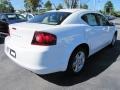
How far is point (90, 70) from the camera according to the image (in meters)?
5.09

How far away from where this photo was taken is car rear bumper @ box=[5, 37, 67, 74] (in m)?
3.76

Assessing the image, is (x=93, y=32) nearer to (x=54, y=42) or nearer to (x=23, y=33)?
(x=54, y=42)

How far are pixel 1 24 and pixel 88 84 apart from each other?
634 cm

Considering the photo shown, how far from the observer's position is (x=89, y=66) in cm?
Answer: 543

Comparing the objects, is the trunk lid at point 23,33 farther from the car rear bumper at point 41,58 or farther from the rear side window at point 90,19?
the rear side window at point 90,19

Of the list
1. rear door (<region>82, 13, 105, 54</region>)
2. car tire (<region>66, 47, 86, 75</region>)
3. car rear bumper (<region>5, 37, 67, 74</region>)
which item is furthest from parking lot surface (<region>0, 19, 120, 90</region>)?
rear door (<region>82, 13, 105, 54</region>)


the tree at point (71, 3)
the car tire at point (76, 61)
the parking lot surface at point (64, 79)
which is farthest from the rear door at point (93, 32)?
the tree at point (71, 3)

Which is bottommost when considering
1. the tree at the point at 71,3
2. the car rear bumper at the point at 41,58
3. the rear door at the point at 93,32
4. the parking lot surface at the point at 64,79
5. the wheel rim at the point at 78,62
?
the parking lot surface at the point at 64,79

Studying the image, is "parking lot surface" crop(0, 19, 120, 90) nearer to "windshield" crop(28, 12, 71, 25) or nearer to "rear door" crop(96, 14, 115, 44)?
"rear door" crop(96, 14, 115, 44)

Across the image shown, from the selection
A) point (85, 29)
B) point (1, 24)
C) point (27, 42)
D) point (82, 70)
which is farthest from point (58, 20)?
point (1, 24)

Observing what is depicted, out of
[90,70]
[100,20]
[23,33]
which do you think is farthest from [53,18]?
[100,20]

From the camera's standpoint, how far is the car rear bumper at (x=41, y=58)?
148 inches

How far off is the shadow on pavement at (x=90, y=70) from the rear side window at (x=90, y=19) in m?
1.10

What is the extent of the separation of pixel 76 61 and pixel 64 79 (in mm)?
489
